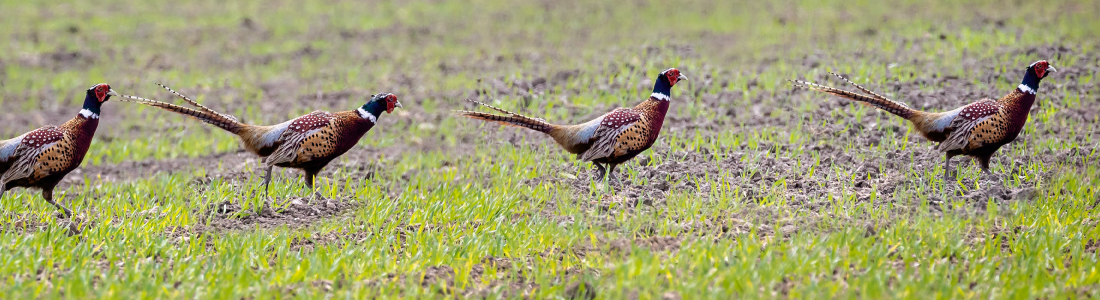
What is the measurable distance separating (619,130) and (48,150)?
12.3 feet

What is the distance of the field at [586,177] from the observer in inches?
215

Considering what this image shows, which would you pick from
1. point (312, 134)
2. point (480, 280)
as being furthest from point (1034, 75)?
point (312, 134)

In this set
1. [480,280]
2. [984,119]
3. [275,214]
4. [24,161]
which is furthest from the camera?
[275,214]

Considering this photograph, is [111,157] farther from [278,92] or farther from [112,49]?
[112,49]

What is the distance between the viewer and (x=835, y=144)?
27.8 feet

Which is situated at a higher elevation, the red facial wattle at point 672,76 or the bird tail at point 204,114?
the red facial wattle at point 672,76

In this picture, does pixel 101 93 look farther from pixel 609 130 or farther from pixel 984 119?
pixel 984 119

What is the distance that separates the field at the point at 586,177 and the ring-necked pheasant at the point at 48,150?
14.1 inches

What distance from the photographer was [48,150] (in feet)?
19.9

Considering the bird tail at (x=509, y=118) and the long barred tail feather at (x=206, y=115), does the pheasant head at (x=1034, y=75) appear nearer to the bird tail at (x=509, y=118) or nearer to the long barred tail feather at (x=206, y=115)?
Answer: the bird tail at (x=509, y=118)

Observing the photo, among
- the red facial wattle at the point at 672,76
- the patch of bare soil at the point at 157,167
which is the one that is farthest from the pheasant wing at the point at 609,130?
the patch of bare soil at the point at 157,167

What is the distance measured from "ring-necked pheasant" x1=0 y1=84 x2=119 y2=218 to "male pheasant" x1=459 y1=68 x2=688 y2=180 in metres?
2.69

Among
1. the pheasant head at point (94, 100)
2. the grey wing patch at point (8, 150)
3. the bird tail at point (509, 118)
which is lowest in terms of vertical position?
the grey wing patch at point (8, 150)

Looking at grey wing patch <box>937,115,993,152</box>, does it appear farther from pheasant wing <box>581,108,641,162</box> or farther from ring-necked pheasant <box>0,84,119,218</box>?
ring-necked pheasant <box>0,84,119,218</box>
